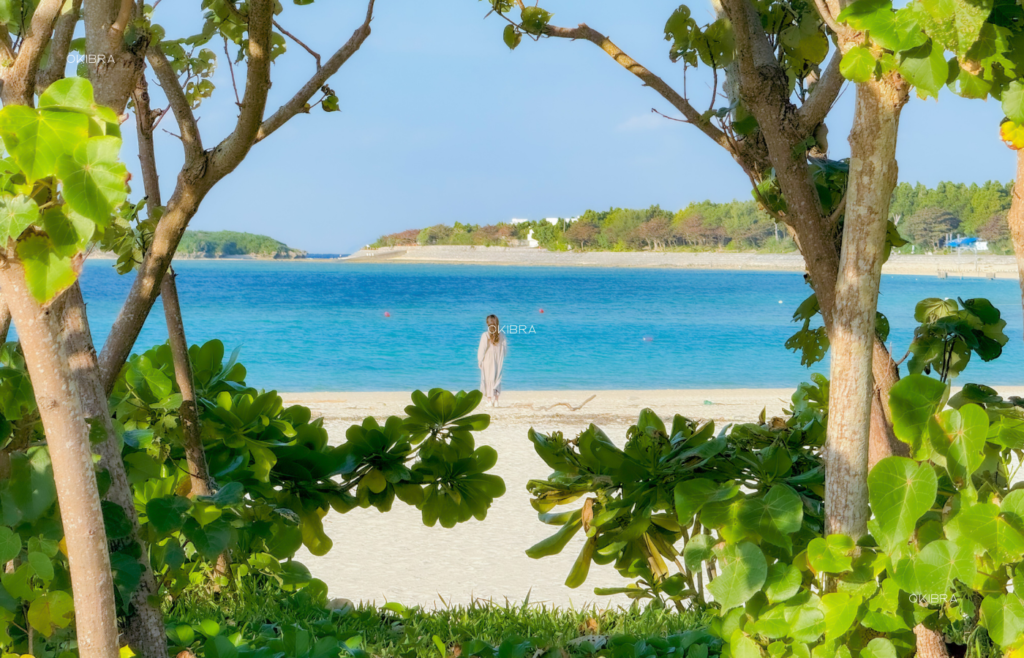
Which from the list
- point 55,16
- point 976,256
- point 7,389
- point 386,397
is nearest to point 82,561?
point 7,389

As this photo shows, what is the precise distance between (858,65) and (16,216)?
3.35 feet

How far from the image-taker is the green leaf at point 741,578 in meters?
1.28

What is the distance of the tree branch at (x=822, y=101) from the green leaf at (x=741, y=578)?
901 millimetres

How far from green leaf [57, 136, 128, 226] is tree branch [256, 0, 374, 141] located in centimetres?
89

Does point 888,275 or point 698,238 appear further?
point 698,238

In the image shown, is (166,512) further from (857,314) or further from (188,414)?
(857,314)

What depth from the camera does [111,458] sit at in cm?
137

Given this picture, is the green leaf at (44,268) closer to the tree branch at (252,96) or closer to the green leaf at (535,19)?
the tree branch at (252,96)

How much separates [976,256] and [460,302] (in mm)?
43881

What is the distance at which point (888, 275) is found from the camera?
67.9 meters

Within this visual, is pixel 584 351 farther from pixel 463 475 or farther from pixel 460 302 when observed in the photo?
pixel 463 475

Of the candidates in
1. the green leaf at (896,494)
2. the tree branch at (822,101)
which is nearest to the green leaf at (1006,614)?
the green leaf at (896,494)

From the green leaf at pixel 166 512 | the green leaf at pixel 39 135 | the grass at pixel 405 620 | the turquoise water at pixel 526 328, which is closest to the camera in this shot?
the green leaf at pixel 39 135

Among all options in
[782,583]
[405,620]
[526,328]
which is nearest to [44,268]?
[782,583]
